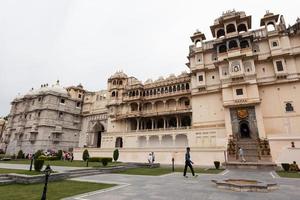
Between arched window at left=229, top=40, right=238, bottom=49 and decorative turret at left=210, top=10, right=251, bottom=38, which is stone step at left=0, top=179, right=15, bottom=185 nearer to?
arched window at left=229, top=40, right=238, bottom=49

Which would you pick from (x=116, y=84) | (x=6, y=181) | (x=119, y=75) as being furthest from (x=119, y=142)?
(x=6, y=181)

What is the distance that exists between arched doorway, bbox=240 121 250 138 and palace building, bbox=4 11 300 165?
0.12m

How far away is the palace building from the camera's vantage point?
94.8 ft

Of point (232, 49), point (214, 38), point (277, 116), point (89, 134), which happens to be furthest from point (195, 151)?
point (89, 134)

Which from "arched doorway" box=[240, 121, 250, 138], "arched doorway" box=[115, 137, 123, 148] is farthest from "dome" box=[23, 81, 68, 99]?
"arched doorway" box=[240, 121, 250, 138]

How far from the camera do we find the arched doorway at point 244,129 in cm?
3086

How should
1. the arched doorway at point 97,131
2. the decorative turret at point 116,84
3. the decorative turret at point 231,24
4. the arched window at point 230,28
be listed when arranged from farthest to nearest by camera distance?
1. the arched doorway at point 97,131
2. the decorative turret at point 116,84
3. the arched window at point 230,28
4. the decorative turret at point 231,24

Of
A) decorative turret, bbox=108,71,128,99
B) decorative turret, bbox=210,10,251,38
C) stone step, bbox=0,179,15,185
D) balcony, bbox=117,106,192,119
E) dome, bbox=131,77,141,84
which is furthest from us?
decorative turret, bbox=108,71,128,99

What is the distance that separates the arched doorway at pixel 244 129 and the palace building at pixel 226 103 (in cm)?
12

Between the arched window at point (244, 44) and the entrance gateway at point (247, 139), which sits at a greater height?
the arched window at point (244, 44)

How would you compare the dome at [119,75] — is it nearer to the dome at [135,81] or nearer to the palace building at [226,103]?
the dome at [135,81]

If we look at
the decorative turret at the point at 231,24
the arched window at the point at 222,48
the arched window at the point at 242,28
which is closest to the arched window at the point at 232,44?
the arched window at the point at 222,48

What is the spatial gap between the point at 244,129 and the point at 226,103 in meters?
5.25

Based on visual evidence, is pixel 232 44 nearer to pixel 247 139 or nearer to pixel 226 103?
pixel 226 103
